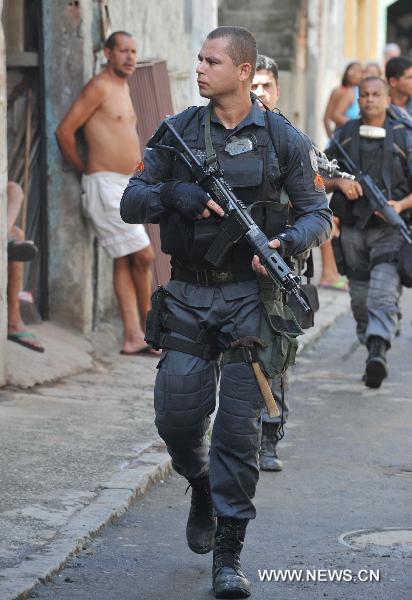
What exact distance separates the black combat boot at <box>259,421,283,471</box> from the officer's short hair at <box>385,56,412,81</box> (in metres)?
5.40

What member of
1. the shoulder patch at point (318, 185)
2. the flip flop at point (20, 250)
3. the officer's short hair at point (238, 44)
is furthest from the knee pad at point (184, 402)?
the flip flop at point (20, 250)

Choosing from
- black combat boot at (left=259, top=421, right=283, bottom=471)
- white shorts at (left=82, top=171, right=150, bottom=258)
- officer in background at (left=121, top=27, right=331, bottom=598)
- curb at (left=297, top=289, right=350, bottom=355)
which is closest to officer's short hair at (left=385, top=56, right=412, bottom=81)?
curb at (left=297, top=289, right=350, bottom=355)

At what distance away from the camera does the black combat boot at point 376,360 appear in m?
9.80

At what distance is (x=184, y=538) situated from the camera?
6062 millimetres

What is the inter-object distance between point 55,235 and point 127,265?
0.54 metres

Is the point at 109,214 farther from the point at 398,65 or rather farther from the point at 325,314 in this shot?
the point at 325,314

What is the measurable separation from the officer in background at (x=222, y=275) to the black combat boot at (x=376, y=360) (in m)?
4.37

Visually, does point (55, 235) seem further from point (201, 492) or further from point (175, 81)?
point (201, 492)

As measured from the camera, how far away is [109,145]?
1037cm

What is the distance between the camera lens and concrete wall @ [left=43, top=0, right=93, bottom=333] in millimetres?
10305

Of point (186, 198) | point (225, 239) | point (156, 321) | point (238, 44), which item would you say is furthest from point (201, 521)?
point (238, 44)

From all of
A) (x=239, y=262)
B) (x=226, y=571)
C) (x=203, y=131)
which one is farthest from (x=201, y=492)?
(x=203, y=131)

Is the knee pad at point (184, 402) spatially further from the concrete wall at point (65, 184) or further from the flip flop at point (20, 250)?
the concrete wall at point (65, 184)

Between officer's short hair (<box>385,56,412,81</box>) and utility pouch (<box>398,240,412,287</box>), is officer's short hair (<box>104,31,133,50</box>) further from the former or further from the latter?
officer's short hair (<box>385,56,412,81</box>)
